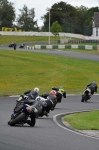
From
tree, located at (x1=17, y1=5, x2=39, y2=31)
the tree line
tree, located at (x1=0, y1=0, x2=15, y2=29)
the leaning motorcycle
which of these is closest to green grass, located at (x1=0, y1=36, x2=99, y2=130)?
the leaning motorcycle

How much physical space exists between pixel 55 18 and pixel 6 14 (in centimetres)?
1862

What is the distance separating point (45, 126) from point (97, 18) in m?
113

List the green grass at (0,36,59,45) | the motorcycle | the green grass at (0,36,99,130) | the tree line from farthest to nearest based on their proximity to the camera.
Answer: the tree line → the green grass at (0,36,59,45) → the green grass at (0,36,99,130) → the motorcycle

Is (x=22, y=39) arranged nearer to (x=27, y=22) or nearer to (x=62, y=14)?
(x=62, y=14)

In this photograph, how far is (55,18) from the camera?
154m

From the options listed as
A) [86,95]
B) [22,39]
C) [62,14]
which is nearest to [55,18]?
[62,14]

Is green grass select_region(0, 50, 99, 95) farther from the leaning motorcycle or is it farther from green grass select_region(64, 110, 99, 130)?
the leaning motorcycle

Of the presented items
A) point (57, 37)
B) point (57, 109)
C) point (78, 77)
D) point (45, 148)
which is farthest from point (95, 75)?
point (57, 37)

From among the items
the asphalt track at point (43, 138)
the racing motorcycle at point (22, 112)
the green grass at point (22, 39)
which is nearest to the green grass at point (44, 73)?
the asphalt track at point (43, 138)

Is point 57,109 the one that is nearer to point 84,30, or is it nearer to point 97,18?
point 97,18

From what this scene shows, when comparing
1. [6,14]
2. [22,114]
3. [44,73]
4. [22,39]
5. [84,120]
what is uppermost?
[22,114]

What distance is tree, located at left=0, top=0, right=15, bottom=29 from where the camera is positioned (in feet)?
542

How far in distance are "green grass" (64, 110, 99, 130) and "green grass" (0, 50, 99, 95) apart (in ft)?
37.6

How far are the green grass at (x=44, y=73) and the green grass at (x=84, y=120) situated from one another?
11.5 m
